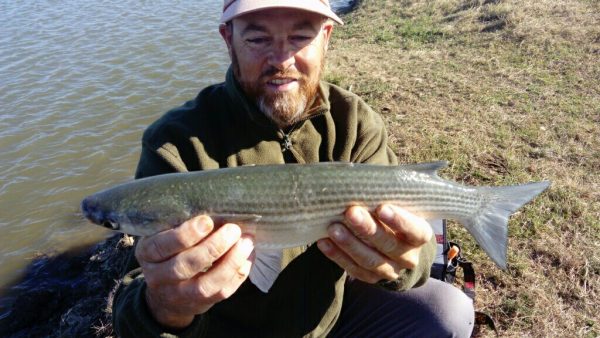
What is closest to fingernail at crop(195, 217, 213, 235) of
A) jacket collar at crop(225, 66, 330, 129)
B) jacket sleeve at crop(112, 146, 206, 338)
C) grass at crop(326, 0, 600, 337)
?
jacket sleeve at crop(112, 146, 206, 338)

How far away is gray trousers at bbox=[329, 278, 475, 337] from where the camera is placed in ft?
10.3

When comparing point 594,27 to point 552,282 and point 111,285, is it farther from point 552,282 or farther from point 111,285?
point 111,285

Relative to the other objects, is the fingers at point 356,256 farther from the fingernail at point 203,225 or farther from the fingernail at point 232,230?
the fingernail at point 203,225

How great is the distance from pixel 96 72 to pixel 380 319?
10.6 meters

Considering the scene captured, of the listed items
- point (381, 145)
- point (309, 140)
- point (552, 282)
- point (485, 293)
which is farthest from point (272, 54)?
point (552, 282)

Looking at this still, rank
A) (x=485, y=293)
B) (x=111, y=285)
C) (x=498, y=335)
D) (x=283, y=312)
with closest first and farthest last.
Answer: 1. (x=283, y=312)
2. (x=498, y=335)
3. (x=485, y=293)
4. (x=111, y=285)

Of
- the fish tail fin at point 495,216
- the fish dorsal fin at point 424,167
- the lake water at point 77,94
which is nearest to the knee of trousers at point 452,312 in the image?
the fish tail fin at point 495,216

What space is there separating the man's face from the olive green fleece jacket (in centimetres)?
9

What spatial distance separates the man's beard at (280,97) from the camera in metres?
3.10

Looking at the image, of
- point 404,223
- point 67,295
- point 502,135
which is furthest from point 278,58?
point 502,135

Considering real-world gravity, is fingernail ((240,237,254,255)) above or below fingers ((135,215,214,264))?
below

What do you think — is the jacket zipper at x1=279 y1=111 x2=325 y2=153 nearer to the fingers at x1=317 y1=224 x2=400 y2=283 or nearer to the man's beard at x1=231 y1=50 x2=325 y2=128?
the man's beard at x1=231 y1=50 x2=325 y2=128

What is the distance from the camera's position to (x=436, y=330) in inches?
123

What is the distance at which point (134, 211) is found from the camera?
2.55 metres
